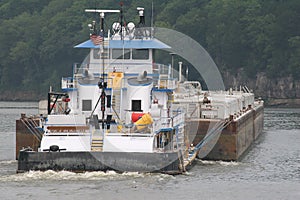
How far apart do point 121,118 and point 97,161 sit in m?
6.58

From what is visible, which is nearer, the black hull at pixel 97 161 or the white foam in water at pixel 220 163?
the black hull at pixel 97 161

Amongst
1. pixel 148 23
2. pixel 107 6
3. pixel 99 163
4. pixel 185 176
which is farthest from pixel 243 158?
pixel 107 6

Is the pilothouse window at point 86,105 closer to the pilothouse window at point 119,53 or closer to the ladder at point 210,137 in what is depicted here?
the pilothouse window at point 119,53

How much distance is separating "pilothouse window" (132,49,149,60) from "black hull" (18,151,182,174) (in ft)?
34.0

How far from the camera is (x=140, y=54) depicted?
59.5m

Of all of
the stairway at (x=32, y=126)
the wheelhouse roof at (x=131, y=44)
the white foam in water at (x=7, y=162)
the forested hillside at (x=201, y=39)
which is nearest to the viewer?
the wheelhouse roof at (x=131, y=44)

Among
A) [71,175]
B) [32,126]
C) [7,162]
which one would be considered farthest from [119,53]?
[71,175]

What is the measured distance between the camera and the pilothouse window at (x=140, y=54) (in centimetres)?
5897

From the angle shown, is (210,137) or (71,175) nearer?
(71,175)

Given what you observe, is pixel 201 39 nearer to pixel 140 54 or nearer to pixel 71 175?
pixel 140 54

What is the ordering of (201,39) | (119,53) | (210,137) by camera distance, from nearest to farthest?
(119,53), (210,137), (201,39)

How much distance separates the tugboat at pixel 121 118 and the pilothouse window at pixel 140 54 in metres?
0.06

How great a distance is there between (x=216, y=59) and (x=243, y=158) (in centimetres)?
10357

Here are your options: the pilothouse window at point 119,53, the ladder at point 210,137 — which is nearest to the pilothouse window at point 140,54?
the pilothouse window at point 119,53
